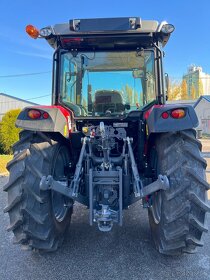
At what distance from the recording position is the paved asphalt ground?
2.62 meters

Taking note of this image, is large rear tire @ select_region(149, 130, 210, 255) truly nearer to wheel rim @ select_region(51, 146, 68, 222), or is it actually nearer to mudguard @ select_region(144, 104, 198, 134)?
mudguard @ select_region(144, 104, 198, 134)

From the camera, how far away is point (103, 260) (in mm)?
2910

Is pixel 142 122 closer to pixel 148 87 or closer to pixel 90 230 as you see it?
pixel 148 87

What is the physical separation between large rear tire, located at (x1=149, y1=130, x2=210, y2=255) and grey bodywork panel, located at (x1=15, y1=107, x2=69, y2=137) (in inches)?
43.9

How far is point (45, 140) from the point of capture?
2.91 m

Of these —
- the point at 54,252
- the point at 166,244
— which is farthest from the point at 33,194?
the point at 166,244

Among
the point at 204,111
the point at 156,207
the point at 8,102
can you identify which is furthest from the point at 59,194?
the point at 204,111

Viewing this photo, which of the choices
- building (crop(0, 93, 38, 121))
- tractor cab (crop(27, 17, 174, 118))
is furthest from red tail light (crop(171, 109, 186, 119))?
building (crop(0, 93, 38, 121))

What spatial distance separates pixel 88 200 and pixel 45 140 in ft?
2.63

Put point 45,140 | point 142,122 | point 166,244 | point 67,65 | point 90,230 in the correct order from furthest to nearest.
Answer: point 90,230 → point 67,65 → point 142,122 → point 45,140 → point 166,244

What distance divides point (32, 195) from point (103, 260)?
107 cm

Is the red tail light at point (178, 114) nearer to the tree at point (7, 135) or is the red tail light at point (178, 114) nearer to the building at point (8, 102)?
the tree at point (7, 135)


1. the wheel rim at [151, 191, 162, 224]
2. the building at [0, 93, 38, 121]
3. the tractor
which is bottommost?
the wheel rim at [151, 191, 162, 224]

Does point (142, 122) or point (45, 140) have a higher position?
point (142, 122)
